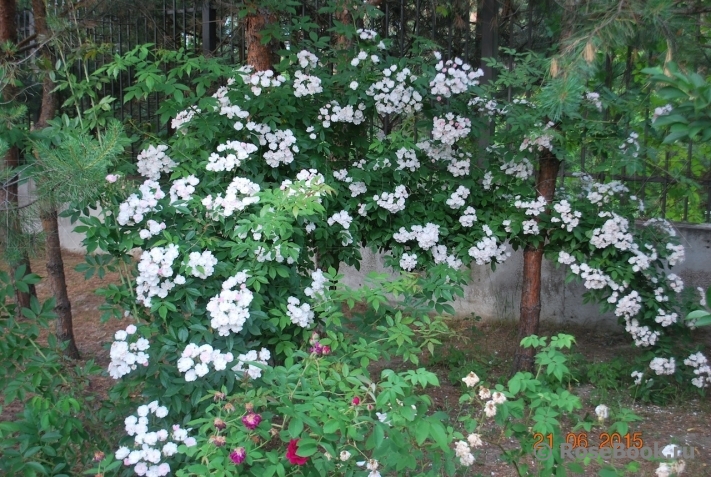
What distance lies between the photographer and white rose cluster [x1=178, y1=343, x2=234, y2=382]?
2.42 m

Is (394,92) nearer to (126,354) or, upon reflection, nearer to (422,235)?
(422,235)

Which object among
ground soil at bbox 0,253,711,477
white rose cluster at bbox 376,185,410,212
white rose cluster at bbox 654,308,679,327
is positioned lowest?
ground soil at bbox 0,253,711,477

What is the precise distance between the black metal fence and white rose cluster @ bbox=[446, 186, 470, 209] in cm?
89

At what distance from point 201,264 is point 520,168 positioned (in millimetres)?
2008

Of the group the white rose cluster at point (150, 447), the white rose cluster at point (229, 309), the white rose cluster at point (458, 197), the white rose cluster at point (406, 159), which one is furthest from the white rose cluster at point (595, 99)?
the white rose cluster at point (150, 447)

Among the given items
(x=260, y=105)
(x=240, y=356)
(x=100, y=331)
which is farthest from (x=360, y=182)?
(x=100, y=331)

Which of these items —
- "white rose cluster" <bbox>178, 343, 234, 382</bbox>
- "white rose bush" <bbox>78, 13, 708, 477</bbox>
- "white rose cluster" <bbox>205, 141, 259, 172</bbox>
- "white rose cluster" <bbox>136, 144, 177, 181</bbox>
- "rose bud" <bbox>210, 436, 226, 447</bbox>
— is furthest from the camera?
"white rose cluster" <bbox>136, 144, 177, 181</bbox>

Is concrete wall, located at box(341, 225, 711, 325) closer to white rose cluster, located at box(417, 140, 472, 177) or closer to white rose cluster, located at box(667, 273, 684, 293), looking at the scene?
white rose cluster, located at box(667, 273, 684, 293)

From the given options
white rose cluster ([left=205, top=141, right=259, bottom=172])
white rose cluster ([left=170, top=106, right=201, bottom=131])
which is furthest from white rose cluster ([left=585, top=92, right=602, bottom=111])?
white rose cluster ([left=170, top=106, right=201, bottom=131])

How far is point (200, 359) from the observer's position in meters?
2.48

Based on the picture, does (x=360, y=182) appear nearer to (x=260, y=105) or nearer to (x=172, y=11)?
(x=260, y=105)

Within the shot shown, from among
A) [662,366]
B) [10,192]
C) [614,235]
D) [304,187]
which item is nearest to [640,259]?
[614,235]

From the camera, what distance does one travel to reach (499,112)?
3.93 meters

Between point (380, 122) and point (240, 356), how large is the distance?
7.47ft
